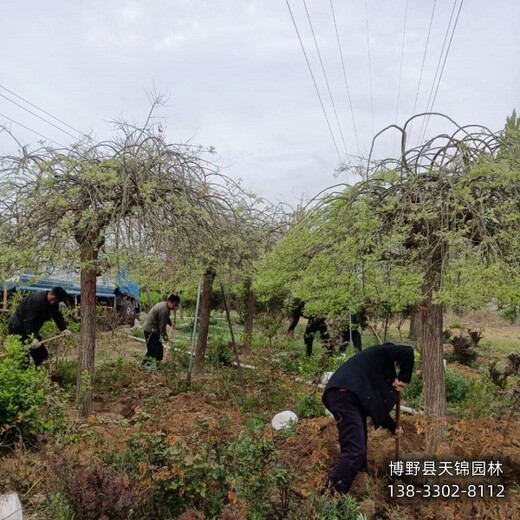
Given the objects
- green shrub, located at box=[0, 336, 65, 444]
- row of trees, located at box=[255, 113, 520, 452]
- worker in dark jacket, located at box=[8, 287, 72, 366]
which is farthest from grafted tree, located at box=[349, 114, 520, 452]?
worker in dark jacket, located at box=[8, 287, 72, 366]

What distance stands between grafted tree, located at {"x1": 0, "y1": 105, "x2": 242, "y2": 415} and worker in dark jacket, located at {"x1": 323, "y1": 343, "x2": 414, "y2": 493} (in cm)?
209

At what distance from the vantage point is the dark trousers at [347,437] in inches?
144

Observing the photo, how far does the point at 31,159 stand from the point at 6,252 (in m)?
0.97

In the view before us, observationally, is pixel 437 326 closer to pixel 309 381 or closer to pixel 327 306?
pixel 327 306

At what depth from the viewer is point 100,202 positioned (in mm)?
4957

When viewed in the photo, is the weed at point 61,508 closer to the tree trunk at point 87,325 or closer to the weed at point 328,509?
the weed at point 328,509

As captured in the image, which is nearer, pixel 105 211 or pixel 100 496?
pixel 100 496

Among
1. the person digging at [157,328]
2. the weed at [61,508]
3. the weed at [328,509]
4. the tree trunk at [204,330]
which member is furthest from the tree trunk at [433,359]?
the person digging at [157,328]

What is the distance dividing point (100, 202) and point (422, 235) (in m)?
2.95

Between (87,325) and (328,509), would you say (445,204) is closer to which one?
(328,509)

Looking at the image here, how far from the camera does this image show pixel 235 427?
534 centimetres

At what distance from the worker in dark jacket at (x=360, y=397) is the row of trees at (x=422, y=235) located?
368mm

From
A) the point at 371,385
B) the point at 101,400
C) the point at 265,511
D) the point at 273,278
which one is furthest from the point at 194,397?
the point at 265,511

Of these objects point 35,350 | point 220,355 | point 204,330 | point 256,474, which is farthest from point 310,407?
point 220,355
